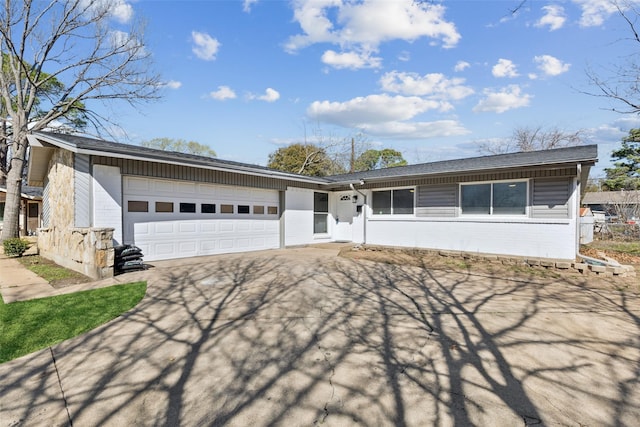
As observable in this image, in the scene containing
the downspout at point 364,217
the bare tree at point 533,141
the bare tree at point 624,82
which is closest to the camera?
the bare tree at point 624,82

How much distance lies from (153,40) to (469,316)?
1746 centimetres

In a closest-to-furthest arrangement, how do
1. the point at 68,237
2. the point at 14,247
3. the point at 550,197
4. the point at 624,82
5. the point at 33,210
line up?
1. the point at 68,237
2. the point at 550,197
3. the point at 14,247
4. the point at 624,82
5. the point at 33,210

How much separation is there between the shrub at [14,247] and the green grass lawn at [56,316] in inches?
245

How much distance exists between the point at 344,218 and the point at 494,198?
5.96 m

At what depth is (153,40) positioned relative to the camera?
14828 mm

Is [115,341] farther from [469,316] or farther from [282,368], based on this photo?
[469,316]

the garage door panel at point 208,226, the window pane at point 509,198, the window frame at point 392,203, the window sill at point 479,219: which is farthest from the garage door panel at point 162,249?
the window pane at point 509,198

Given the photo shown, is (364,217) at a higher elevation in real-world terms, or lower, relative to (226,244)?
higher

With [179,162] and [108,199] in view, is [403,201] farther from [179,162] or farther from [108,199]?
[108,199]

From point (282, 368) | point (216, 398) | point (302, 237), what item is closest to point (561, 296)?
point (282, 368)

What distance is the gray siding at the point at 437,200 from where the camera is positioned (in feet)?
32.6

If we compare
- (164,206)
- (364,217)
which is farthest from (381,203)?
(164,206)

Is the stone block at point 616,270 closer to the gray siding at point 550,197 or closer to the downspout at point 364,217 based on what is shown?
the gray siding at point 550,197

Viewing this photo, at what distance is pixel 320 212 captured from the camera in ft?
44.2
